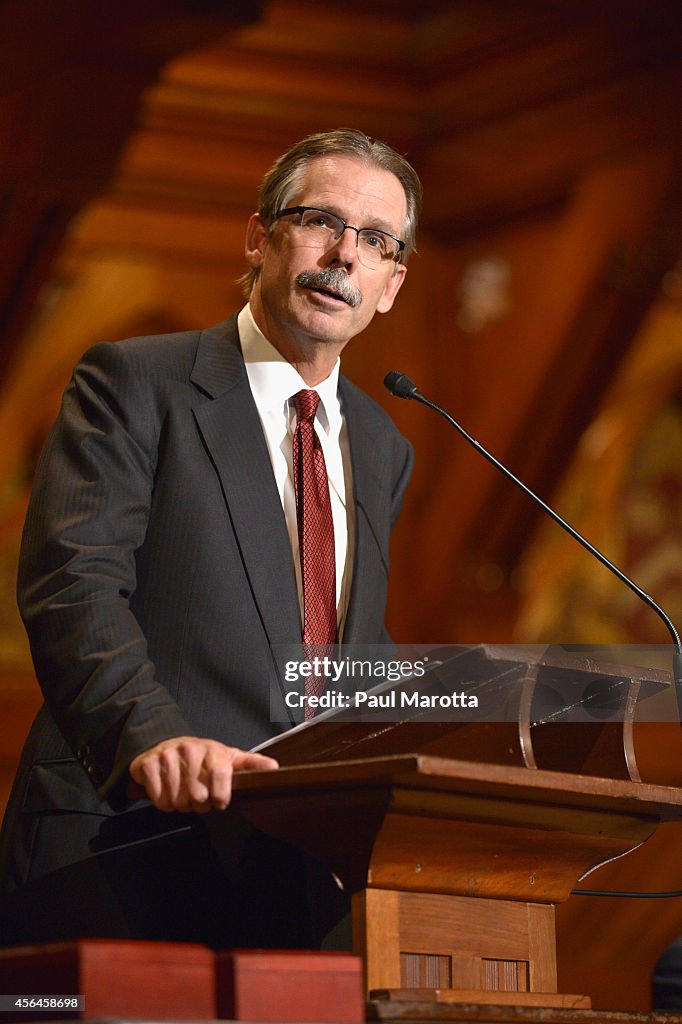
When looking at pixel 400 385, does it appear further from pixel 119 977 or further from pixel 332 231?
pixel 119 977

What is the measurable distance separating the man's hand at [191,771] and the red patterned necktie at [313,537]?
42 cm

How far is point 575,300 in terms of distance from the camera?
5.71 m

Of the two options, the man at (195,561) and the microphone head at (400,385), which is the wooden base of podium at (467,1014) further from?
the microphone head at (400,385)

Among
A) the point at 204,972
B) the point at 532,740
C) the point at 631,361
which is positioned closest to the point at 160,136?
the point at 631,361

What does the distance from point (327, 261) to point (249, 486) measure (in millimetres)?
444

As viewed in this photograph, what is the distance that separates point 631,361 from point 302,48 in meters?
1.80

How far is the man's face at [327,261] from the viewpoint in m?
2.32

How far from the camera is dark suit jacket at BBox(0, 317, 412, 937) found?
180 cm

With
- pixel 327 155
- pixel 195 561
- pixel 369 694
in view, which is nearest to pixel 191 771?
pixel 369 694

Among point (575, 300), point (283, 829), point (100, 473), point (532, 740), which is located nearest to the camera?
point (283, 829)

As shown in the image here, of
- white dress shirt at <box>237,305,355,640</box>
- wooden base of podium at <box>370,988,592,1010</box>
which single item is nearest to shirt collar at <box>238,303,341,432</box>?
white dress shirt at <box>237,305,355,640</box>

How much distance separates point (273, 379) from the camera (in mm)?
2303

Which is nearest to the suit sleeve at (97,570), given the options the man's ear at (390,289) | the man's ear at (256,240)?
the man's ear at (256,240)

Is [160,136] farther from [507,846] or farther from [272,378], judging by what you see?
[507,846]
